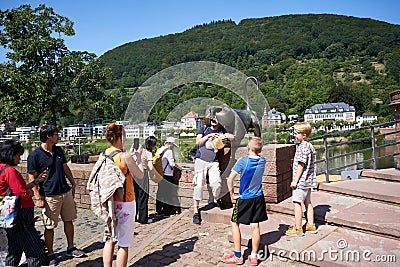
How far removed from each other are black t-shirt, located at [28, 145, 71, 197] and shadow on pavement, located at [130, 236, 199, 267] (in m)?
1.45

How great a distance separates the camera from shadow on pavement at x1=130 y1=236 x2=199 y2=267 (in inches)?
176

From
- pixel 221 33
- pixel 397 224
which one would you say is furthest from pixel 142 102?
pixel 221 33

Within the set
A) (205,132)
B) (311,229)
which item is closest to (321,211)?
(311,229)

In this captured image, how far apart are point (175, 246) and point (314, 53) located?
14046 centimetres

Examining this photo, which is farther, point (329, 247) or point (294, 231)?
point (294, 231)

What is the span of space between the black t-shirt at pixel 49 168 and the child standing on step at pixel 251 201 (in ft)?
7.70

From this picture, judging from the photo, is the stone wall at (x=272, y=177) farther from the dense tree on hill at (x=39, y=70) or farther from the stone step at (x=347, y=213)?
the dense tree on hill at (x=39, y=70)

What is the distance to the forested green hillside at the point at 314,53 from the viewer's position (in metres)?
94.8

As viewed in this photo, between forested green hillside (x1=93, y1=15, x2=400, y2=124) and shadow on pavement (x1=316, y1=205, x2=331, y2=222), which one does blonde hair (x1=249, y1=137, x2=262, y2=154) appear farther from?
forested green hillside (x1=93, y1=15, x2=400, y2=124)

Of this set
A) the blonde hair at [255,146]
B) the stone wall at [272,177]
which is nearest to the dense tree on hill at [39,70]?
the stone wall at [272,177]

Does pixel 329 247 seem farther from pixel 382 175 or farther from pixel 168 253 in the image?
pixel 382 175

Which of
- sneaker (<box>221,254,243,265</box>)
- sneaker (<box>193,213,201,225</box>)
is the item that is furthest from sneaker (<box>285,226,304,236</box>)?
sneaker (<box>193,213,201,225</box>)

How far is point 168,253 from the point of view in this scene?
473 centimetres

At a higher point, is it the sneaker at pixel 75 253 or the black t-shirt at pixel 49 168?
the black t-shirt at pixel 49 168
